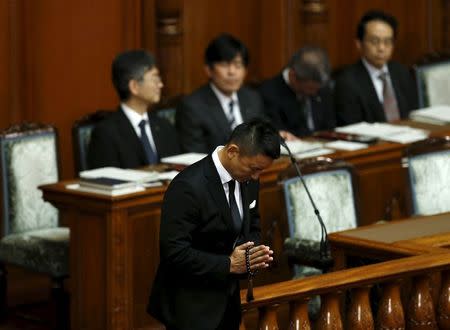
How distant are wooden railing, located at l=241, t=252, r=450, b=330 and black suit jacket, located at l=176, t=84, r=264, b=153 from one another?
259cm

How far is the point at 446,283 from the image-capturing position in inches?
195

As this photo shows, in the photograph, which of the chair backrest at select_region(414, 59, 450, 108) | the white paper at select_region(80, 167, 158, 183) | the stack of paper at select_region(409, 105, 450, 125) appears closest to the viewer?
the white paper at select_region(80, 167, 158, 183)

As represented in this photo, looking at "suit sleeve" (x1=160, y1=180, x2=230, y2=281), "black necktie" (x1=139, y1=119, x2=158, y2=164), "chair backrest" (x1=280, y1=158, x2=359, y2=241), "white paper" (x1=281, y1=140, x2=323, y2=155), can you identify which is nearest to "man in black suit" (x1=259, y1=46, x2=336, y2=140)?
Result: "white paper" (x1=281, y1=140, x2=323, y2=155)

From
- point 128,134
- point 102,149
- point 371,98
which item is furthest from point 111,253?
point 371,98

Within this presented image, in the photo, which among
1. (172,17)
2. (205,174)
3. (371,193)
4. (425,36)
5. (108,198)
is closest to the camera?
(205,174)

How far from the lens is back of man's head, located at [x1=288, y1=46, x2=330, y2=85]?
304 inches

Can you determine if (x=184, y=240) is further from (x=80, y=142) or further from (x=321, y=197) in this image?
(x=80, y=142)

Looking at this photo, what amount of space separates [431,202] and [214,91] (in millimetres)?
1508

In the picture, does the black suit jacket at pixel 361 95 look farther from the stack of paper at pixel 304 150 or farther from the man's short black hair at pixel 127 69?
the man's short black hair at pixel 127 69

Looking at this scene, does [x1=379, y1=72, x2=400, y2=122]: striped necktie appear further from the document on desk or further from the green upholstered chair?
the green upholstered chair

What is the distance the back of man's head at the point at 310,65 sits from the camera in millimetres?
7723

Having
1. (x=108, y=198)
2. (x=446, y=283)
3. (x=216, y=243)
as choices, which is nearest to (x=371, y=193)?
(x=108, y=198)

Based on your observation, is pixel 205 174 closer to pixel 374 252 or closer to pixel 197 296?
pixel 197 296

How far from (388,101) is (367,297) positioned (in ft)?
13.2
